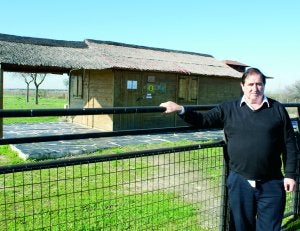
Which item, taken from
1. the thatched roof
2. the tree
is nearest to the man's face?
the thatched roof

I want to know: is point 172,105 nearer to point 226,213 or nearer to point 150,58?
point 226,213

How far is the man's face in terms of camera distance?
9.45 ft

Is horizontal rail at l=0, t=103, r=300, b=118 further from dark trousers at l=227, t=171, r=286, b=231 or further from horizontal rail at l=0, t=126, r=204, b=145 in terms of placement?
dark trousers at l=227, t=171, r=286, b=231

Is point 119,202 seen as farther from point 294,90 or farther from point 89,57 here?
point 294,90

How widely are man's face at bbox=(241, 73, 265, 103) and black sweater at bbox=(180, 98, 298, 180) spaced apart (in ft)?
0.29

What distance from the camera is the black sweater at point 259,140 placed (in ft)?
9.21

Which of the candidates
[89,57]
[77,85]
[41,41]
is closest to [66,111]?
[89,57]

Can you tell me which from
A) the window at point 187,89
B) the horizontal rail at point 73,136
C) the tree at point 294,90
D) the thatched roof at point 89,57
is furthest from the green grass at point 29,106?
the tree at point 294,90

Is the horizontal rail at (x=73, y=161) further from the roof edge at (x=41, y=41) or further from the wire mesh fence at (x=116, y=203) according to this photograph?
the roof edge at (x=41, y=41)

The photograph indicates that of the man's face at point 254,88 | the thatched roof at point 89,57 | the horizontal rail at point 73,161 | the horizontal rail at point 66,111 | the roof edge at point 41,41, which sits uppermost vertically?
the roof edge at point 41,41

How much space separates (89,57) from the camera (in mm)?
16172

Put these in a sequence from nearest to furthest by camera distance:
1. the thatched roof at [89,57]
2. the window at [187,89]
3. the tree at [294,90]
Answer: the thatched roof at [89,57] → the window at [187,89] → the tree at [294,90]

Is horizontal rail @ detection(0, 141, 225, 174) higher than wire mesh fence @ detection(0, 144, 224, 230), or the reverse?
horizontal rail @ detection(0, 141, 225, 174)

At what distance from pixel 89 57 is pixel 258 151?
14156 millimetres
